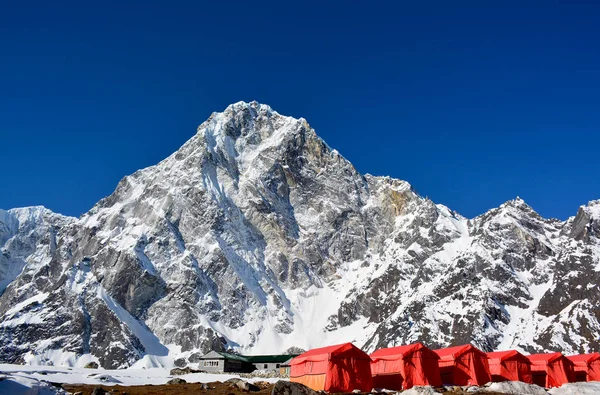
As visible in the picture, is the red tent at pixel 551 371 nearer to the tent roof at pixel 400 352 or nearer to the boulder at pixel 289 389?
the tent roof at pixel 400 352

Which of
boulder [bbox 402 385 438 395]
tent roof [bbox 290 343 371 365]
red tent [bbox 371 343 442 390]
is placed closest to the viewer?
boulder [bbox 402 385 438 395]

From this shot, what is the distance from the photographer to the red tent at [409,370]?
5816 cm

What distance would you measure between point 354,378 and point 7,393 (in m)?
36.9

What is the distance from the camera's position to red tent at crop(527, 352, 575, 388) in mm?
66875

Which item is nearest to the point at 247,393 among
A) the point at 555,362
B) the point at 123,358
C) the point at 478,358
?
the point at 478,358

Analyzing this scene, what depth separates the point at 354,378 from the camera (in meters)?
54.2

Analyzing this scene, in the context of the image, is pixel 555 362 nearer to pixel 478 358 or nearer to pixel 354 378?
pixel 478 358

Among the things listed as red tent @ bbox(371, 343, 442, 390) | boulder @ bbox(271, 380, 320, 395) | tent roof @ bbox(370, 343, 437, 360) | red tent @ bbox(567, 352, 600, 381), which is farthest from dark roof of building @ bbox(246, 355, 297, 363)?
boulder @ bbox(271, 380, 320, 395)

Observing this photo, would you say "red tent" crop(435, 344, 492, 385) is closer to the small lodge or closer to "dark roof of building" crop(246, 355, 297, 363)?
"dark roof of building" crop(246, 355, 297, 363)

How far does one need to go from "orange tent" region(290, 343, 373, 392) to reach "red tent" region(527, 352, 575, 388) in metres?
25.4

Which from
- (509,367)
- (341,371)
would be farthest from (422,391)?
Result: (509,367)

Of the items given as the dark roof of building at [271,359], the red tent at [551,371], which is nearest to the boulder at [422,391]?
the red tent at [551,371]

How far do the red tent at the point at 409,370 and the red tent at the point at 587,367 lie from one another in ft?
77.1

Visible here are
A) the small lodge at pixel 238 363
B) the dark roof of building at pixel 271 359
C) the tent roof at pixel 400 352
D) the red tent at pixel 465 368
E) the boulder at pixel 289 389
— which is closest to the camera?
the boulder at pixel 289 389
